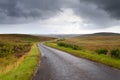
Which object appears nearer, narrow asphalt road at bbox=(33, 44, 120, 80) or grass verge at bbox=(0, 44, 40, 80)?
narrow asphalt road at bbox=(33, 44, 120, 80)

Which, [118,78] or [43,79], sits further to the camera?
[43,79]

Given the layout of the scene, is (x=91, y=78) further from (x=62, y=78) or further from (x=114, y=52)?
(x=114, y=52)

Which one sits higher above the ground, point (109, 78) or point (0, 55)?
point (109, 78)

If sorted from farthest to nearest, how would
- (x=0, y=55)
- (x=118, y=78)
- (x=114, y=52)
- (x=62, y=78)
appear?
(x=0, y=55), (x=114, y=52), (x=62, y=78), (x=118, y=78)

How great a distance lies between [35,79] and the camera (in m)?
17.4

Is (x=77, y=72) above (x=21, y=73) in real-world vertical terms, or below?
above

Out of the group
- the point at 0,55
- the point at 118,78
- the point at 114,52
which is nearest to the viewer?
the point at 118,78

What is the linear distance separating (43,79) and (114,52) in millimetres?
16862

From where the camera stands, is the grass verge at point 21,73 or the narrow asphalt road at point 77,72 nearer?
the narrow asphalt road at point 77,72

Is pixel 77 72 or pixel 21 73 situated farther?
pixel 21 73

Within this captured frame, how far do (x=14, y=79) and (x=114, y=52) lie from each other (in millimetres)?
17662

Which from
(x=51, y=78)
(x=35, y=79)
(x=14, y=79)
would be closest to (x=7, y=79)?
(x=14, y=79)

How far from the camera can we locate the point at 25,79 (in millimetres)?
17703

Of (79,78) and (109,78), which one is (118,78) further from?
(79,78)
